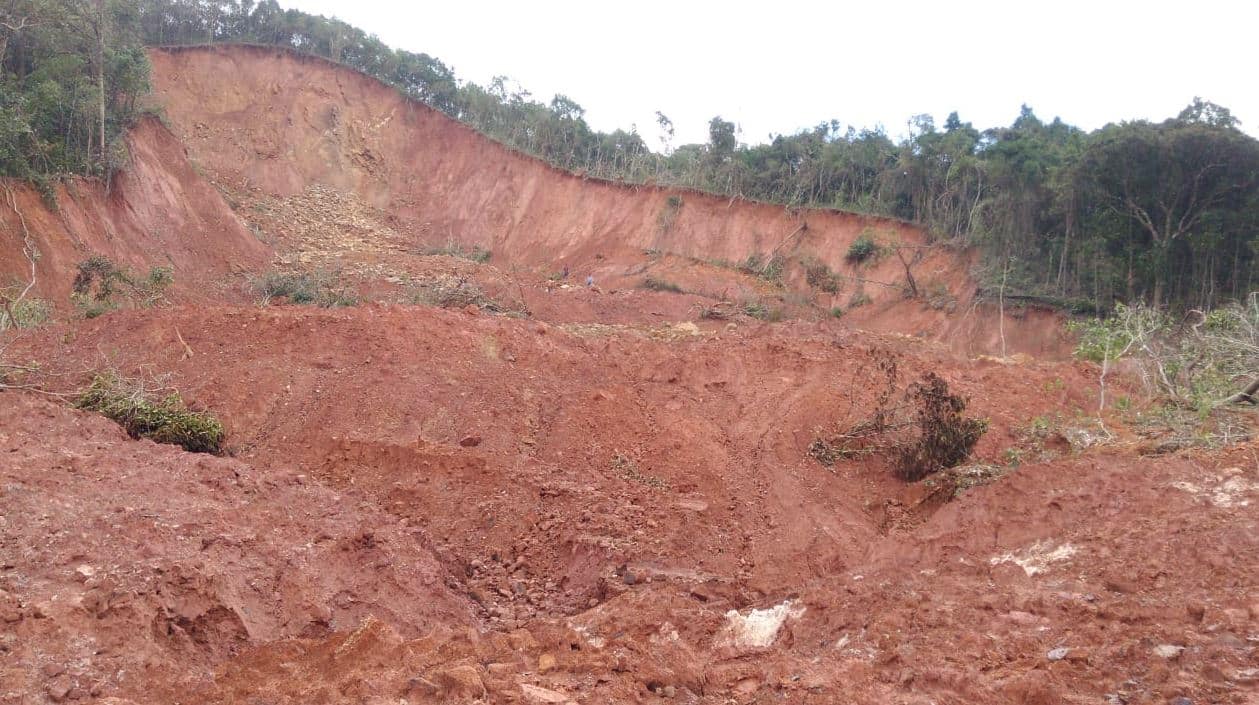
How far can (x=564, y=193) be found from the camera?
34312 mm

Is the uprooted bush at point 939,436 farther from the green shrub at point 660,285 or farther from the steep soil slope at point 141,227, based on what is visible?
the green shrub at point 660,285

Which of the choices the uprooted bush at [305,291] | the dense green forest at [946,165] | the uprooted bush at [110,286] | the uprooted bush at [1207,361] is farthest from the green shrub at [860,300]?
the uprooted bush at [110,286]

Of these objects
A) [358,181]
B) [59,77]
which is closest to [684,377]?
[59,77]

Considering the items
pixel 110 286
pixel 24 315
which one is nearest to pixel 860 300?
pixel 110 286

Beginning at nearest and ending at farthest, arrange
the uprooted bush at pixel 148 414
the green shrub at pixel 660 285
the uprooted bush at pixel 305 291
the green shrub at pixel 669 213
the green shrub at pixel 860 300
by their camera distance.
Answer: the uprooted bush at pixel 148 414 → the uprooted bush at pixel 305 291 → the green shrub at pixel 660 285 → the green shrub at pixel 860 300 → the green shrub at pixel 669 213

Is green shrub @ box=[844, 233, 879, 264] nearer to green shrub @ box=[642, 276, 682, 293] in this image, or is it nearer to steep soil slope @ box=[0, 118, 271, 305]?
green shrub @ box=[642, 276, 682, 293]

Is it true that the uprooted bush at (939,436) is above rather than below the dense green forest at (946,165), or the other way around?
below

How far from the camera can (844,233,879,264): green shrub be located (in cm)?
2880

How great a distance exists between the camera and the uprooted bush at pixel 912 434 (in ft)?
27.9

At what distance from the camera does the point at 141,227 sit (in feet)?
67.8

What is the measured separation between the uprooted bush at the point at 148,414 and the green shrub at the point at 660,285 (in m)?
18.3

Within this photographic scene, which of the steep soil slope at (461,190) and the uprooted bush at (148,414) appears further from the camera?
the steep soil slope at (461,190)

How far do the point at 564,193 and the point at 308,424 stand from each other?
2634cm

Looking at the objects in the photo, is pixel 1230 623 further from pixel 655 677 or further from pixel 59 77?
pixel 59 77
